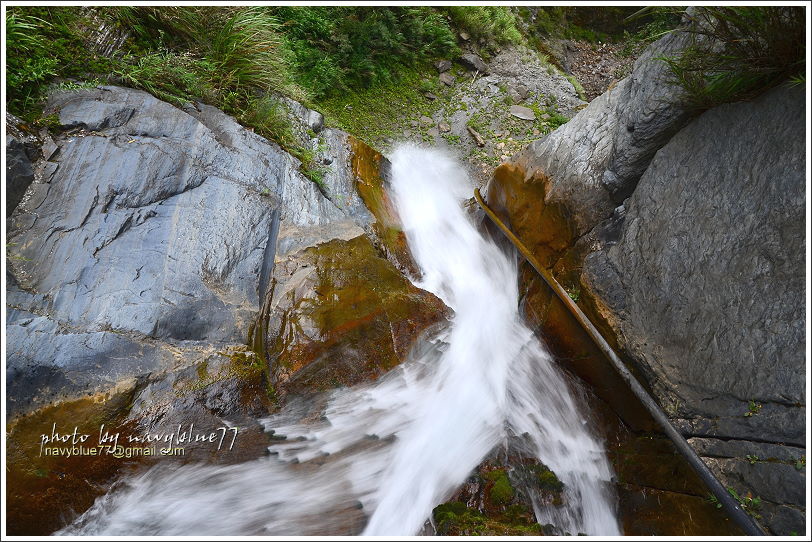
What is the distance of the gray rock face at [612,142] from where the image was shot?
11.2ft

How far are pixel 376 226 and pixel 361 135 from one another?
2578mm

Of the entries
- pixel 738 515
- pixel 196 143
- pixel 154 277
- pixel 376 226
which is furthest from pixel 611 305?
pixel 196 143

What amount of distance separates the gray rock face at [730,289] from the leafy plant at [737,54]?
5.0 inches

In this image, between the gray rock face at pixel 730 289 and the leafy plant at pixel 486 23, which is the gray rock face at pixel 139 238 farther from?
the leafy plant at pixel 486 23

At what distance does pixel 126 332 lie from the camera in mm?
2967

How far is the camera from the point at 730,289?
2932 mm

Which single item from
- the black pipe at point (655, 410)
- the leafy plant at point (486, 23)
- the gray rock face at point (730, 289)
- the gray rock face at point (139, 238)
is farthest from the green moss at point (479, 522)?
the leafy plant at point (486, 23)

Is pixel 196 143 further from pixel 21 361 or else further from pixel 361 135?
pixel 361 135

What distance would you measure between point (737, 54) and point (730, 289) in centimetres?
157

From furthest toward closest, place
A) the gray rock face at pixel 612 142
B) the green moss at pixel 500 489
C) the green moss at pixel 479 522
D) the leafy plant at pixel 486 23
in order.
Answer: the leafy plant at pixel 486 23 → the gray rock face at pixel 612 142 → the green moss at pixel 500 489 → the green moss at pixel 479 522

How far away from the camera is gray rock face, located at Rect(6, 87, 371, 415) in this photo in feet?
9.33

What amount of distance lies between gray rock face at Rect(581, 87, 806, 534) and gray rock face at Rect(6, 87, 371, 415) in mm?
2723

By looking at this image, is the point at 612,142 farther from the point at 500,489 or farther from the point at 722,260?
the point at 500,489

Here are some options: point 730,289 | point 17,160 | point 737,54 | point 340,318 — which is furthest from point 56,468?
point 737,54
